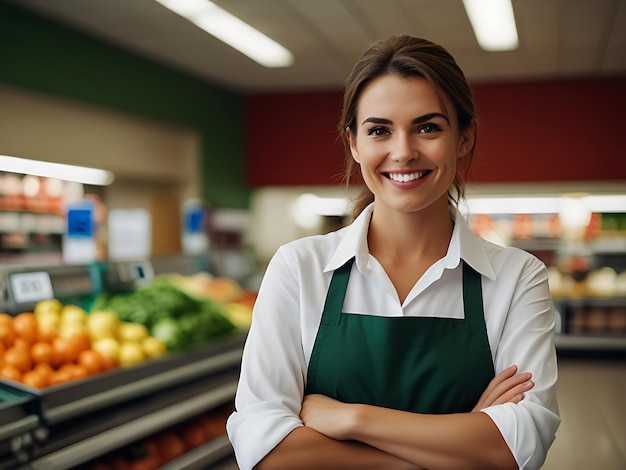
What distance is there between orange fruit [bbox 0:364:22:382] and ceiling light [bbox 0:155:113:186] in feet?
11.8

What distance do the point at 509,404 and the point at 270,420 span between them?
0.50 metres

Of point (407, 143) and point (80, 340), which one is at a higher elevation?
point (407, 143)

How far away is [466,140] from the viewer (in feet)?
5.49

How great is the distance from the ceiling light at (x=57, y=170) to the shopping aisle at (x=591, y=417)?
4.83m

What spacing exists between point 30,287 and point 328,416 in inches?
95.6

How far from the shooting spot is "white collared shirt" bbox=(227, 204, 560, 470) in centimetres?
154

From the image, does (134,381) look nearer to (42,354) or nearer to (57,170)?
(42,354)

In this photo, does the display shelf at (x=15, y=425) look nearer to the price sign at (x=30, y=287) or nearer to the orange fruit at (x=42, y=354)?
the orange fruit at (x=42, y=354)

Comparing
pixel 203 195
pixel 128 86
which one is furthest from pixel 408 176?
pixel 203 195

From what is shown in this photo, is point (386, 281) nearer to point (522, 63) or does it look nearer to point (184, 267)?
point (184, 267)

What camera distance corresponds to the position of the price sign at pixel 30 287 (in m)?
3.41

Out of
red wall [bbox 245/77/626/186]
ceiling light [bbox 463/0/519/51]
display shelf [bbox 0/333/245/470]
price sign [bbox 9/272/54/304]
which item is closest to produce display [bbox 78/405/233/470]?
display shelf [bbox 0/333/245/470]

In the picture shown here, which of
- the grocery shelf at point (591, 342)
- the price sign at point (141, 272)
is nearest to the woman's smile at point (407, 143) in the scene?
the price sign at point (141, 272)

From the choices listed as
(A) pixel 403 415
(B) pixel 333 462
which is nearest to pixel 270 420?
(B) pixel 333 462
